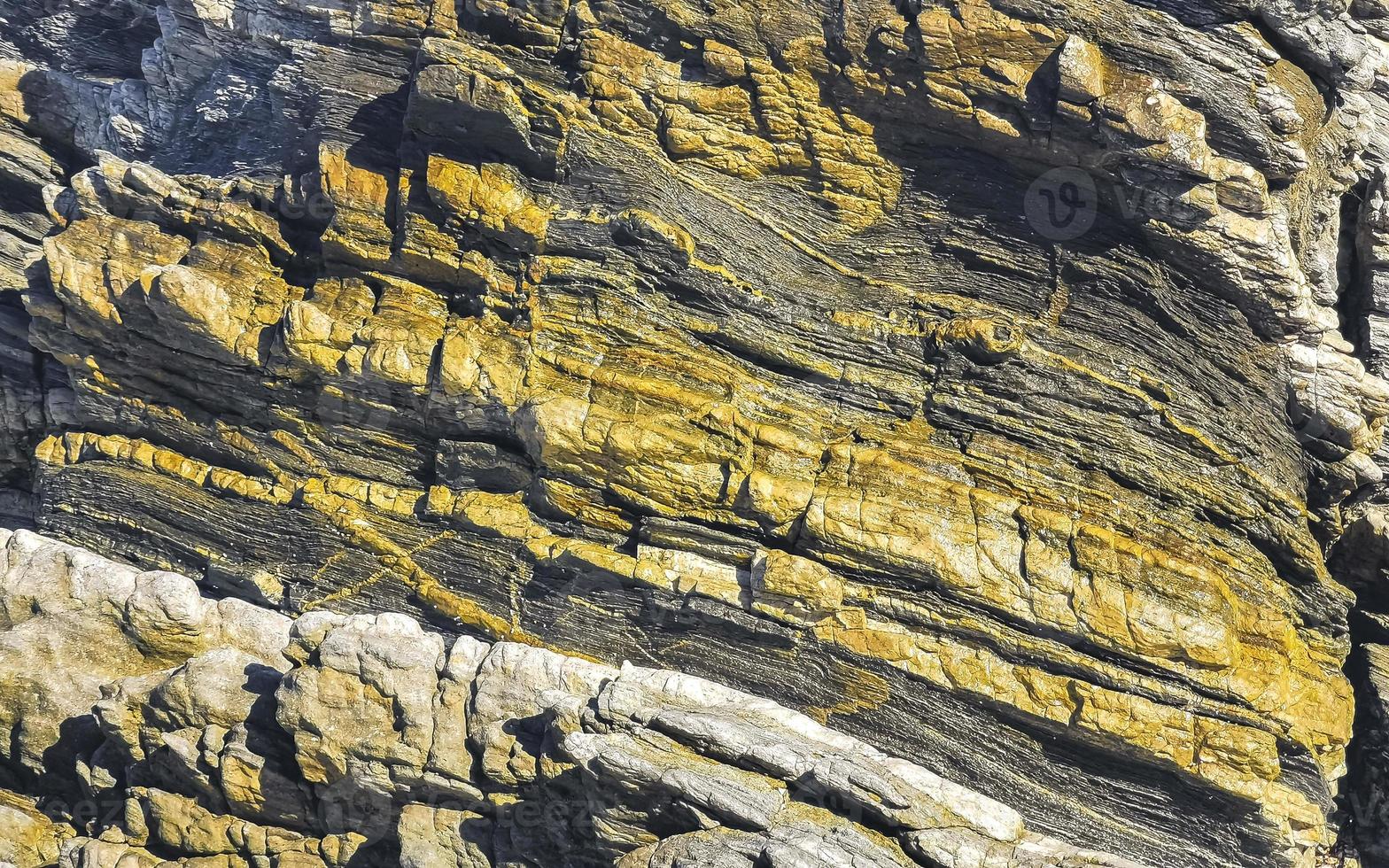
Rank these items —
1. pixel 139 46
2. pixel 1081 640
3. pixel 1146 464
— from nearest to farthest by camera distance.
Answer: pixel 1081 640, pixel 1146 464, pixel 139 46

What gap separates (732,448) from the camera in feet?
76.7

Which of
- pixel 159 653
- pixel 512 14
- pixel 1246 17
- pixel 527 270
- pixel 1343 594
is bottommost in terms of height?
pixel 159 653

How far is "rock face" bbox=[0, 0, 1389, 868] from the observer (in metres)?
21.8

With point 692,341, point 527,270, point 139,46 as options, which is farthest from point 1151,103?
point 139,46

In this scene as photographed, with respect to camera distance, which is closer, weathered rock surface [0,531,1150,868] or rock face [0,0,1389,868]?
weathered rock surface [0,531,1150,868]

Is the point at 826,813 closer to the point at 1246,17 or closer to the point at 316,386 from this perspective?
the point at 316,386

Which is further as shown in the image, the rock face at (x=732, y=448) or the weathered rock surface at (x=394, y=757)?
the rock face at (x=732, y=448)

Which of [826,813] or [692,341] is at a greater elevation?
[692,341]

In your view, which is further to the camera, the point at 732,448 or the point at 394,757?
the point at 732,448

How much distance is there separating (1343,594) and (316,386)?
24505mm

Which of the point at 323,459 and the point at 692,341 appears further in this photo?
the point at 323,459

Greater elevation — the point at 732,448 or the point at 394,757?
the point at 732,448

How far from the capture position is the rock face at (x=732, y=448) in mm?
21750

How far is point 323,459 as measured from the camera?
87.4ft
